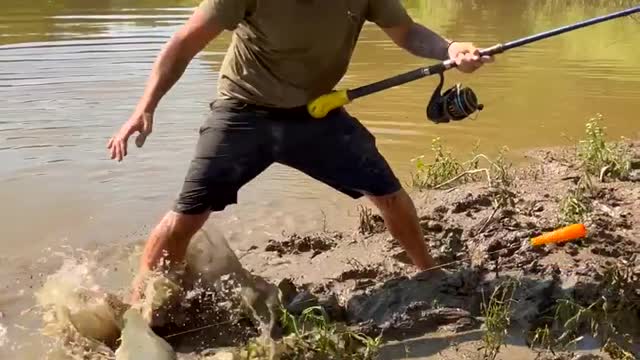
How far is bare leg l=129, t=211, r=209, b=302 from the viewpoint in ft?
13.3

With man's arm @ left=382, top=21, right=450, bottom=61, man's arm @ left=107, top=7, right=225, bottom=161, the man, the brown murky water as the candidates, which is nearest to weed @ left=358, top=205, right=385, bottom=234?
the brown murky water

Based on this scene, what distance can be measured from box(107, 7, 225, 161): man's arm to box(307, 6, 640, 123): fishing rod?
600 mm

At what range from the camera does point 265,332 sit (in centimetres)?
400

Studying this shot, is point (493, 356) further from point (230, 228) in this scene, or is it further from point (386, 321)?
point (230, 228)

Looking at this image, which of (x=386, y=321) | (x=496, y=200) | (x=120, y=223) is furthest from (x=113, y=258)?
(x=496, y=200)

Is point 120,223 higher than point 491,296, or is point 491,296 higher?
point 491,296

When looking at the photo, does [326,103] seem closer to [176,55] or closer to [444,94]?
[444,94]

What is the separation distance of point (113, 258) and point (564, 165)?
3.35m

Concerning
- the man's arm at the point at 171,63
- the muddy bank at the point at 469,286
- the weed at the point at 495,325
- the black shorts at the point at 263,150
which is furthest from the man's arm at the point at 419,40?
the weed at the point at 495,325

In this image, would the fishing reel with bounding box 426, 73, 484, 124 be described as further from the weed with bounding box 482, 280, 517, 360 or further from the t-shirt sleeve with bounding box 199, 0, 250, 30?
the t-shirt sleeve with bounding box 199, 0, 250, 30

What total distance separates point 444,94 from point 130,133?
1543mm

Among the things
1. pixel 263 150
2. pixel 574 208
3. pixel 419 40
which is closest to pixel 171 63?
pixel 263 150

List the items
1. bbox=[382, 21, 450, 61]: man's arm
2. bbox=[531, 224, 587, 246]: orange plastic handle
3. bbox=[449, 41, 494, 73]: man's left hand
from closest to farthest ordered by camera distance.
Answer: bbox=[449, 41, 494, 73]: man's left hand, bbox=[382, 21, 450, 61]: man's arm, bbox=[531, 224, 587, 246]: orange plastic handle

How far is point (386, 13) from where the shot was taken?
420 cm
